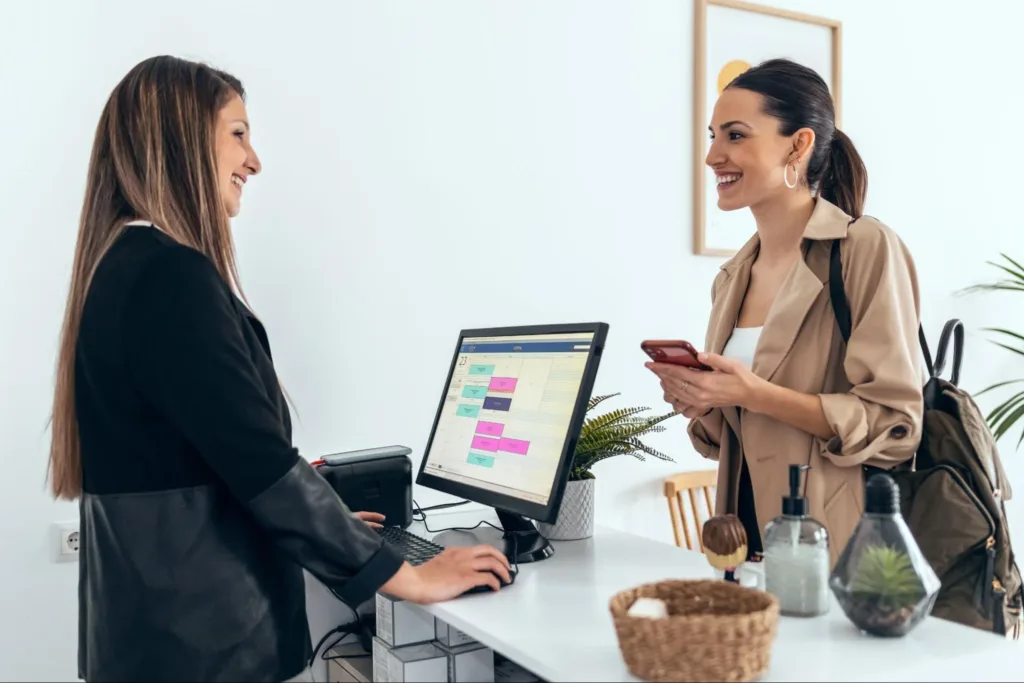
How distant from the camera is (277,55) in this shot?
86.6 inches

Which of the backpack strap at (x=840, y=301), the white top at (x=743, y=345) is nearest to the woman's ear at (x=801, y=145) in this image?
the backpack strap at (x=840, y=301)

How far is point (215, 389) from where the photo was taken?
1.09 metres

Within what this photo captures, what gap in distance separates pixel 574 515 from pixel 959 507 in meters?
0.65

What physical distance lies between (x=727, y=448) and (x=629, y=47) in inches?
55.8

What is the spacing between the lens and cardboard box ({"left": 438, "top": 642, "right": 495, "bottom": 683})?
1.38 meters

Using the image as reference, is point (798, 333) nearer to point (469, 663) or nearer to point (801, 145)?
point (801, 145)

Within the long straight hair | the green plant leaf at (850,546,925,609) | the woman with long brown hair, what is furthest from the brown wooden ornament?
the long straight hair

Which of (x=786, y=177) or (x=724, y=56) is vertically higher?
(x=724, y=56)

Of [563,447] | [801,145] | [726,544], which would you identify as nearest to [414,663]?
[563,447]

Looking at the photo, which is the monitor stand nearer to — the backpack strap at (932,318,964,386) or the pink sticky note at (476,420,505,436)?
the pink sticky note at (476,420,505,436)

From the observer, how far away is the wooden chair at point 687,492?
2.63 meters

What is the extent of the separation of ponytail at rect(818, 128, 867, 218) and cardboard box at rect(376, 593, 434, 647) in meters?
1.05

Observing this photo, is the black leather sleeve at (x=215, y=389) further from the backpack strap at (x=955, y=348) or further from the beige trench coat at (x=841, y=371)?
the backpack strap at (x=955, y=348)

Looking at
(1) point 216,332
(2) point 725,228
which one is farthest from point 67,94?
(2) point 725,228
